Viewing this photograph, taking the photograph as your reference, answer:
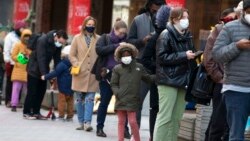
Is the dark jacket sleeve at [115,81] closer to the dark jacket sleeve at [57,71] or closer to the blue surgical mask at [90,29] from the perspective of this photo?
the blue surgical mask at [90,29]

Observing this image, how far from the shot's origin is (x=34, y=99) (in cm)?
1548

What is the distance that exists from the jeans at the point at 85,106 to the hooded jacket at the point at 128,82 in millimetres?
2243

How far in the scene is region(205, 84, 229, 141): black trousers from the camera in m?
9.14

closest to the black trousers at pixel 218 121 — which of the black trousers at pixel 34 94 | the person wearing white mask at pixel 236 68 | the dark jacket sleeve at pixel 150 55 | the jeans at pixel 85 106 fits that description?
the person wearing white mask at pixel 236 68

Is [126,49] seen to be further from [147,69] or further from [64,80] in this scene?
[64,80]

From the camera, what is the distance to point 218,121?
920cm

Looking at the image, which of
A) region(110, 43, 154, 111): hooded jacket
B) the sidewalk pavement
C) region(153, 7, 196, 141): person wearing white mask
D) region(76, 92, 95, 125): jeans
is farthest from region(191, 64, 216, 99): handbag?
region(76, 92, 95, 125): jeans

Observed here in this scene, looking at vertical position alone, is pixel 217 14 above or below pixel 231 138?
above

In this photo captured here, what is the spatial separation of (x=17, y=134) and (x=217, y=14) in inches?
418

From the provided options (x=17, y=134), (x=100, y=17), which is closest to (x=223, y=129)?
(x=17, y=134)

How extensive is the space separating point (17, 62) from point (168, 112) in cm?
761

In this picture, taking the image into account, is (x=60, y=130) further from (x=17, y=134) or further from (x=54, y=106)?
(x=54, y=106)

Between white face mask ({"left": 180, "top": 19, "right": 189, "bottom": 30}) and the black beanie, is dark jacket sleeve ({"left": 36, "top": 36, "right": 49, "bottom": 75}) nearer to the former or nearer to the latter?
white face mask ({"left": 180, "top": 19, "right": 189, "bottom": 30})

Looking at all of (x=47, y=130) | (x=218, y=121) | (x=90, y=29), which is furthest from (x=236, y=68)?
(x=47, y=130)
